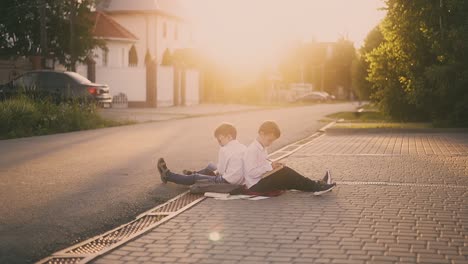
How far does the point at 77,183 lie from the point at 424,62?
1808cm

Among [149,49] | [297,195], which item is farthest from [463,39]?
[149,49]

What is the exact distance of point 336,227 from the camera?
21.6 feet

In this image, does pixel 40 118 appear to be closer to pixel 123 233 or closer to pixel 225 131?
pixel 225 131

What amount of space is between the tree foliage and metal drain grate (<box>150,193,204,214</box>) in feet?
49.2

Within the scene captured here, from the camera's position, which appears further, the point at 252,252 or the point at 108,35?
the point at 108,35

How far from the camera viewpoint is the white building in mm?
40344

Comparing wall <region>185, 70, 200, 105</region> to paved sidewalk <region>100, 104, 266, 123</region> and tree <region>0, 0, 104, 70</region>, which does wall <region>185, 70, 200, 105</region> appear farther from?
tree <region>0, 0, 104, 70</region>

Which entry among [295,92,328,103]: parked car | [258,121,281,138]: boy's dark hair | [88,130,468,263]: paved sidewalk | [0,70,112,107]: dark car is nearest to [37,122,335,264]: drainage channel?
[88,130,468,263]: paved sidewalk

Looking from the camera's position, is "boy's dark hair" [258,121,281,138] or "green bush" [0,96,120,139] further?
"green bush" [0,96,120,139]

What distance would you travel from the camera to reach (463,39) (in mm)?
21172

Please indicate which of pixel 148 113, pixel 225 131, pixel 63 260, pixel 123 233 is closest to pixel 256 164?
pixel 225 131

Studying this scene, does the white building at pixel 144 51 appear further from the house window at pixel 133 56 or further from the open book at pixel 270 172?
the open book at pixel 270 172

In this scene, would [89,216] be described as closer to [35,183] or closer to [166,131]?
[35,183]

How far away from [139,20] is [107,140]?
4248 centimetres
